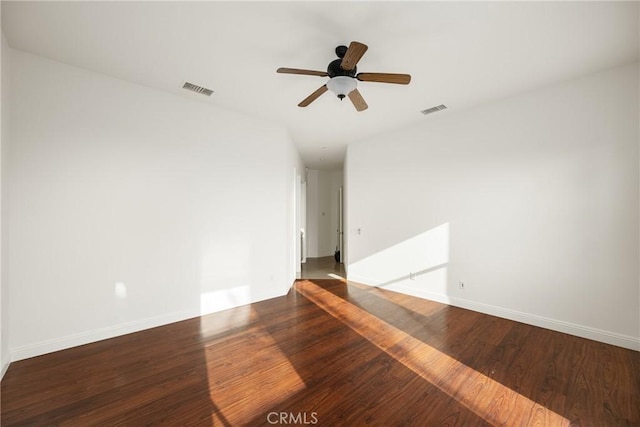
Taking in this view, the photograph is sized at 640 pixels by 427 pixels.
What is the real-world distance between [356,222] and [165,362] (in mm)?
3911

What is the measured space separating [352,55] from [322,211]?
6436 millimetres

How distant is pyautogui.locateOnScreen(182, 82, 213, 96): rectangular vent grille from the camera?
3045 mm

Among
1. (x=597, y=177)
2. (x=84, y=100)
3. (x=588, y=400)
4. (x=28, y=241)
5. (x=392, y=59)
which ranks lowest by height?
(x=588, y=400)

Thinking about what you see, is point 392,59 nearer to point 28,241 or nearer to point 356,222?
point 356,222

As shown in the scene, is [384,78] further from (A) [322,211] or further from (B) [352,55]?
(A) [322,211]

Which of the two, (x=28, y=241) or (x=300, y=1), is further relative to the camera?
(x=28, y=241)

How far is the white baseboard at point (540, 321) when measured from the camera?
2.63 metres

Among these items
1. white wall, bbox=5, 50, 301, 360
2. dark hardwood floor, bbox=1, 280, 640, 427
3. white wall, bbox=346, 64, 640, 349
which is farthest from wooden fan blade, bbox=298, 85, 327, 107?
dark hardwood floor, bbox=1, 280, 640, 427

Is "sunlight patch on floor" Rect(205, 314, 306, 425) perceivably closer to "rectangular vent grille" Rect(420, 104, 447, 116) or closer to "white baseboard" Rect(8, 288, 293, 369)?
"white baseboard" Rect(8, 288, 293, 369)

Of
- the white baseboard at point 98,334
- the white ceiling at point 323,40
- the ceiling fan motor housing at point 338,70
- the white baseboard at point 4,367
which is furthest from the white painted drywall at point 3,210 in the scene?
the ceiling fan motor housing at point 338,70

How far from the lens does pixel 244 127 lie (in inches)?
154

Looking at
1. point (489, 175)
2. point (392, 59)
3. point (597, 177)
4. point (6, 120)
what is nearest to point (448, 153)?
point (489, 175)

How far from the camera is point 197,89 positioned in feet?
10.3

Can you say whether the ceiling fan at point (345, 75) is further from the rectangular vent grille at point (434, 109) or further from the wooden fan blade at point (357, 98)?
the rectangular vent grille at point (434, 109)
